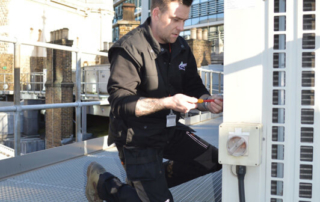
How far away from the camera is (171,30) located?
6.20ft

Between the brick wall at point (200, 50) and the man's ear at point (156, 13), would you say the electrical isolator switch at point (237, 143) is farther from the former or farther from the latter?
the brick wall at point (200, 50)

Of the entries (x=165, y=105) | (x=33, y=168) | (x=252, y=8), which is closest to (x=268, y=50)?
(x=252, y=8)

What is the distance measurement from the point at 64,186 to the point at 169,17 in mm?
1558

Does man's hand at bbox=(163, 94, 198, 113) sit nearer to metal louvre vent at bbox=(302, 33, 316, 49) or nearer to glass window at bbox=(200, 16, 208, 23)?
metal louvre vent at bbox=(302, 33, 316, 49)

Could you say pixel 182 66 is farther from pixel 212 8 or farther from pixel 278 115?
pixel 212 8

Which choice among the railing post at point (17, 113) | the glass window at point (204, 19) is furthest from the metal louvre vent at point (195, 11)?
the railing post at point (17, 113)

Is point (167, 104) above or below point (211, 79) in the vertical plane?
below

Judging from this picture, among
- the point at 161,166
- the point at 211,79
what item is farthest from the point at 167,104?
the point at 211,79

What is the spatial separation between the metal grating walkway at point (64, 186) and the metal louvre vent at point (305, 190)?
1344 millimetres

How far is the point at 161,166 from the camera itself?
1.89m

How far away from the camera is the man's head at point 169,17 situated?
6.07 ft

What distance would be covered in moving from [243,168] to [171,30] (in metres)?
0.90

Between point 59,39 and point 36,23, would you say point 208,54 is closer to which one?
point 59,39

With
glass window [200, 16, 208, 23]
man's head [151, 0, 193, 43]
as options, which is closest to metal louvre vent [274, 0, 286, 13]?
man's head [151, 0, 193, 43]
